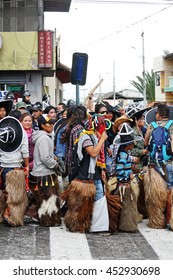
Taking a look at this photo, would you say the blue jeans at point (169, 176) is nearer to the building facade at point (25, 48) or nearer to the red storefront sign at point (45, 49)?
the building facade at point (25, 48)

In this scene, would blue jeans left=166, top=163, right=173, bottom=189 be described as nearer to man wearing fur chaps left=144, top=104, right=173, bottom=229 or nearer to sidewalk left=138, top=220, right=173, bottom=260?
man wearing fur chaps left=144, top=104, right=173, bottom=229

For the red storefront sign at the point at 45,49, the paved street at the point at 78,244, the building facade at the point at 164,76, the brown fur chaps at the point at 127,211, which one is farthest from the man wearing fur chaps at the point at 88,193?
the building facade at the point at 164,76

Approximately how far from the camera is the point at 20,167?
8031mm

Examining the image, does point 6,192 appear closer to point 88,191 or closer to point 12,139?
point 12,139

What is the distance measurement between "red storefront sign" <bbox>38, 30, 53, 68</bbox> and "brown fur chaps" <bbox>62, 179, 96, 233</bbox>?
16.1m

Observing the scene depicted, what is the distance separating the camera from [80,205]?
24.6ft

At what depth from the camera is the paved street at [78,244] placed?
21.4 ft

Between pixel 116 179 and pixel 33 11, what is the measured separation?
18.0m

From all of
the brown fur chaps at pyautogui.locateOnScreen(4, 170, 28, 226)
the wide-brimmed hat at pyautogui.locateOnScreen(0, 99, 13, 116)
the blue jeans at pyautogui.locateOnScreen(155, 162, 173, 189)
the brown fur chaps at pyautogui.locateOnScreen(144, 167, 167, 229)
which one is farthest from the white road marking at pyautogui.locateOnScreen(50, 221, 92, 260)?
the wide-brimmed hat at pyautogui.locateOnScreen(0, 99, 13, 116)

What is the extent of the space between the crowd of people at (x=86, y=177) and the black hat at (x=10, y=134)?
0.01 metres

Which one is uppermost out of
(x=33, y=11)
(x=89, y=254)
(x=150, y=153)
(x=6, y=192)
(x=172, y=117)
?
(x=33, y=11)

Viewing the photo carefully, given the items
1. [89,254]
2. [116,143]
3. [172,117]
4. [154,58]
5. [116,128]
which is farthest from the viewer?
[154,58]

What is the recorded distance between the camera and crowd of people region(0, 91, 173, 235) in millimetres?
7574
